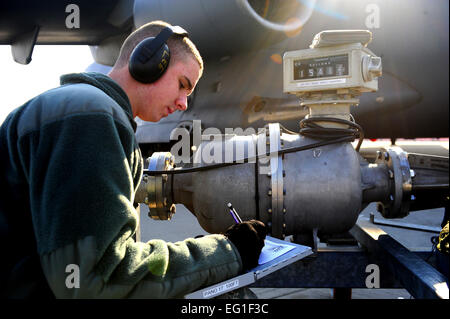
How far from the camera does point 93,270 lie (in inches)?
31.0

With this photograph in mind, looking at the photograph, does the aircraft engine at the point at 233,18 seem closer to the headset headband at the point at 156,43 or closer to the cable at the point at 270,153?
the cable at the point at 270,153

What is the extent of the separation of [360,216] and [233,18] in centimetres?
232

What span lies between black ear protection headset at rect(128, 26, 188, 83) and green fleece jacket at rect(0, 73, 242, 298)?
0.22 m

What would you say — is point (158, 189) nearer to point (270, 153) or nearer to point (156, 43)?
point (270, 153)

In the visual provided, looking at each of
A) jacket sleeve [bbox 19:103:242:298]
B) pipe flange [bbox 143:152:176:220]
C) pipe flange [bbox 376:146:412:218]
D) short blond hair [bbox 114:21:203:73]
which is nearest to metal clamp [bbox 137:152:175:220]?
pipe flange [bbox 143:152:176:220]

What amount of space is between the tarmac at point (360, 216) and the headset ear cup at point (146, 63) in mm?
1713

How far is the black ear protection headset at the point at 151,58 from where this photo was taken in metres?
1.09

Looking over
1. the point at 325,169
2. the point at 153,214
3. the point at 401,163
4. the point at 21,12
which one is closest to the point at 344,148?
the point at 325,169

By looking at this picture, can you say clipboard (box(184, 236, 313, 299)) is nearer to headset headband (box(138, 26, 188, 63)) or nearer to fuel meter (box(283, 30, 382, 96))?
headset headband (box(138, 26, 188, 63))

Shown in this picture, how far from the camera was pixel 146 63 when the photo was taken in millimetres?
1088

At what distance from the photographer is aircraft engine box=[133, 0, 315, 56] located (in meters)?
3.60

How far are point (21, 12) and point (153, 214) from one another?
13.6 feet

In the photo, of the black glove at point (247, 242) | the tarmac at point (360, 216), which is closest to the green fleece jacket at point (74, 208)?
the black glove at point (247, 242)

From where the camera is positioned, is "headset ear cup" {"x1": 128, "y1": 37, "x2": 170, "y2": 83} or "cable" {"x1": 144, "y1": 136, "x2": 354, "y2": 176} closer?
"headset ear cup" {"x1": 128, "y1": 37, "x2": 170, "y2": 83}
